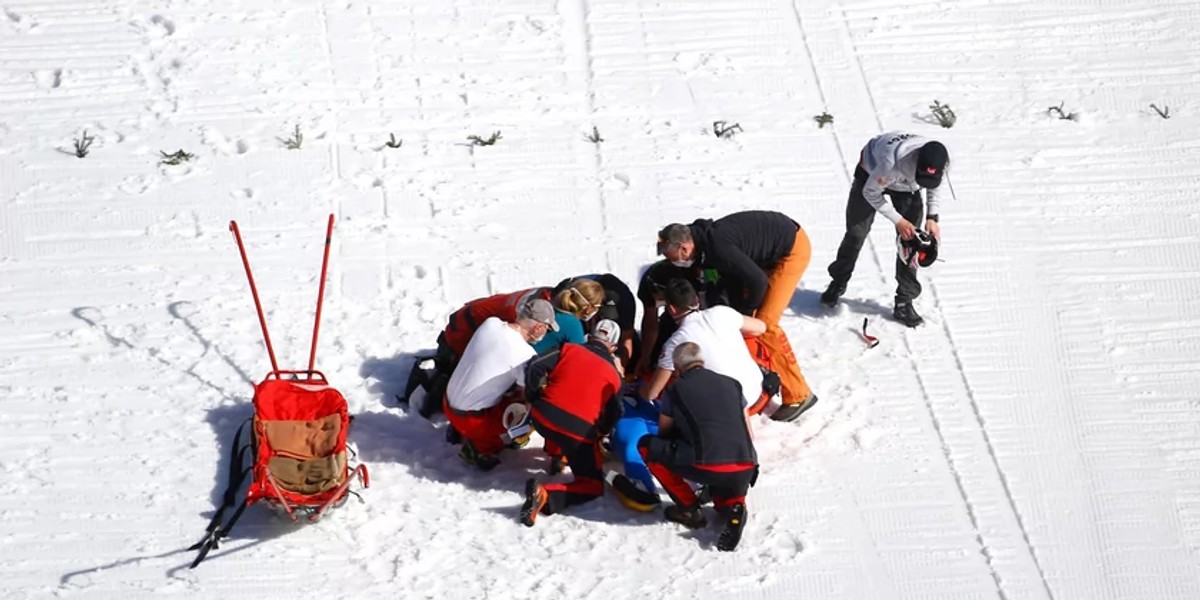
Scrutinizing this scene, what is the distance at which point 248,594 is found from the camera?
26.6 feet

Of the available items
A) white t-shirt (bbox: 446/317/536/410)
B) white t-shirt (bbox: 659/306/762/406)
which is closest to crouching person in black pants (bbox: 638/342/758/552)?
white t-shirt (bbox: 659/306/762/406)

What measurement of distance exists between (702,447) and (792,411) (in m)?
1.30

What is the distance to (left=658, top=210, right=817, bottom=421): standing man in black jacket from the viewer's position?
364 inches

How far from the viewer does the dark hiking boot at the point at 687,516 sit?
8.50m

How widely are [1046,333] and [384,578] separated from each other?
Result: 446 centimetres

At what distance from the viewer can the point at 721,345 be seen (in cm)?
877

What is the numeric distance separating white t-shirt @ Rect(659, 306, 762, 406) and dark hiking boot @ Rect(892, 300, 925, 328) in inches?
68.2

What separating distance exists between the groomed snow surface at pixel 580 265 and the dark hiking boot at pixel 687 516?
0.07 meters

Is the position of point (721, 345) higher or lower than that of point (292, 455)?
lower

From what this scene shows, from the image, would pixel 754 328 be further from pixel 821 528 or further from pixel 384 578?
pixel 384 578

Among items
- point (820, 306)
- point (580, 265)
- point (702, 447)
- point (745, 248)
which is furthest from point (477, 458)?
point (820, 306)

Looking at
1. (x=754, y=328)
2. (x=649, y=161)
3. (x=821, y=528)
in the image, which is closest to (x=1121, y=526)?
(x=821, y=528)

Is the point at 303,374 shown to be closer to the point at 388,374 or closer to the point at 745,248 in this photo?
the point at 388,374

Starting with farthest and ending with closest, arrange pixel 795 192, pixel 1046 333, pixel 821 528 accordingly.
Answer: pixel 795 192
pixel 1046 333
pixel 821 528
